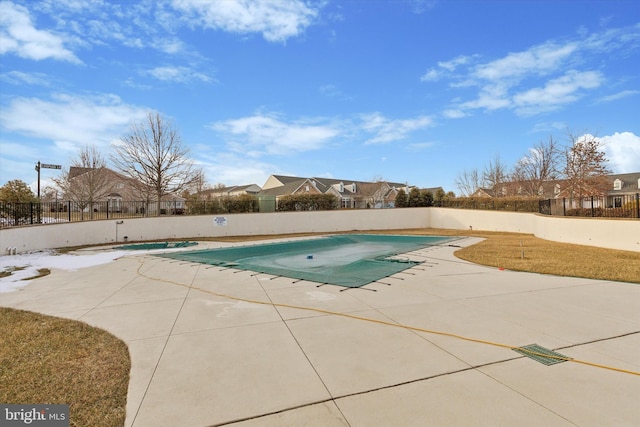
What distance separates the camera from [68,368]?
108 inches

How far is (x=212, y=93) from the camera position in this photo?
1653 cm

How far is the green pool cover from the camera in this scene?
709cm

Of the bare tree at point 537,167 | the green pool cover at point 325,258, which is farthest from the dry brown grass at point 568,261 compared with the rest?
the bare tree at point 537,167

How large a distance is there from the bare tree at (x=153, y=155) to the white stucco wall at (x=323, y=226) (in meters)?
4.37

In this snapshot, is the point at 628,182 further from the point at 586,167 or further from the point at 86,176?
the point at 86,176

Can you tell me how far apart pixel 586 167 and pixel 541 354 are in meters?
30.0

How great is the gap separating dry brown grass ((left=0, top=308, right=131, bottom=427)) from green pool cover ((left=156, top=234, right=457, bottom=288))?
13.1 ft

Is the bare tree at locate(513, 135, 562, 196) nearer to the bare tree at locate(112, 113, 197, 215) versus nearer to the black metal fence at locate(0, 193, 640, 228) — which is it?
the black metal fence at locate(0, 193, 640, 228)

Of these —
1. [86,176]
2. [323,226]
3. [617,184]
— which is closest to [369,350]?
[323,226]

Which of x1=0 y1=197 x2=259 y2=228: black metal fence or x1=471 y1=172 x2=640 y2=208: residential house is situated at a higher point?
x1=471 y1=172 x2=640 y2=208: residential house

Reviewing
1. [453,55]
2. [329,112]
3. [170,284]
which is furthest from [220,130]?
[170,284]

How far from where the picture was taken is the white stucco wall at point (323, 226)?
10992 mm

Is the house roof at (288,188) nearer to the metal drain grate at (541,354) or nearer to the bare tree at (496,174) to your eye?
the bare tree at (496,174)

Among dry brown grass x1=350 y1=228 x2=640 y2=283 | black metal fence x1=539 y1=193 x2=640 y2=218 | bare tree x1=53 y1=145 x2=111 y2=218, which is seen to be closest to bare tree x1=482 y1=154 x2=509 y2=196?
black metal fence x1=539 y1=193 x2=640 y2=218
